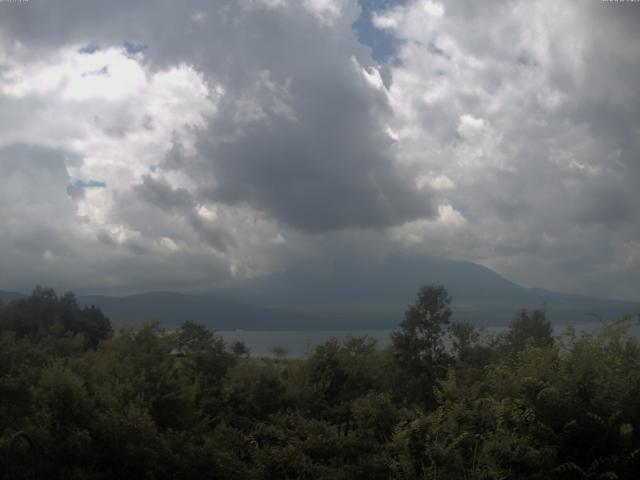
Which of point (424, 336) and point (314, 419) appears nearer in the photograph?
point (314, 419)

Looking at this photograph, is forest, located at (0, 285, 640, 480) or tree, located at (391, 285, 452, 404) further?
tree, located at (391, 285, 452, 404)

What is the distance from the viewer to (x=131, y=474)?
9.53 m

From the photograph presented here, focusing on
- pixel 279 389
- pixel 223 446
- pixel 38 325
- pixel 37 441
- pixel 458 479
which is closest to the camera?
pixel 458 479

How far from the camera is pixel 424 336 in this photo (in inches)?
1123

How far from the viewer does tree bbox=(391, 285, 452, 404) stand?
2686cm

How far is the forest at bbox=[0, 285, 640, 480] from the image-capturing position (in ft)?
26.3

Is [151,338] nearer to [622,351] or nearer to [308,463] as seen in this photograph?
[308,463]

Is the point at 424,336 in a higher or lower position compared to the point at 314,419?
higher

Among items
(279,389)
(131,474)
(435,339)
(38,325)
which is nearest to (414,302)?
(435,339)

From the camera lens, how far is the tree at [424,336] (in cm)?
2686

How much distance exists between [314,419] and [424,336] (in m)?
18.4

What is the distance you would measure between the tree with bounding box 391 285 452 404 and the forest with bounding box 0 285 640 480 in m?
12.7

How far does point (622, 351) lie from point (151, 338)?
967cm

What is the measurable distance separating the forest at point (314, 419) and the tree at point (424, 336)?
12.7 meters
